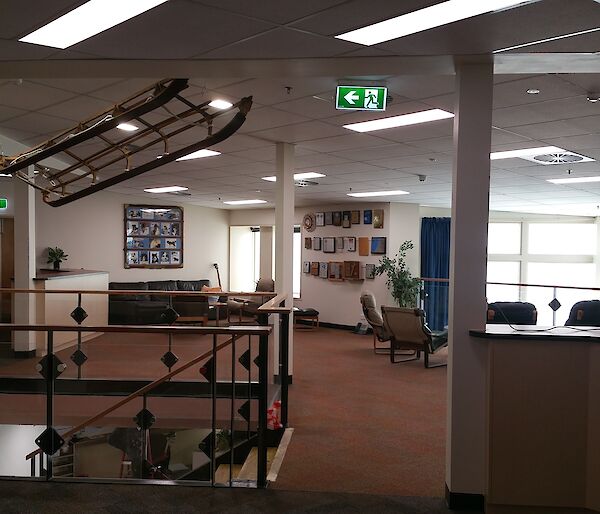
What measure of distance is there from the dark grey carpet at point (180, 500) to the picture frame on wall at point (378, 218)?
30.1 ft

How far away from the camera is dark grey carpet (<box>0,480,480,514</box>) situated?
312cm

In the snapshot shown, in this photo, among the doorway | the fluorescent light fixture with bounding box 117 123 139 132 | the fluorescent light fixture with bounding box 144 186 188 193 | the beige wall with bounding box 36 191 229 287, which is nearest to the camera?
the fluorescent light fixture with bounding box 117 123 139 132

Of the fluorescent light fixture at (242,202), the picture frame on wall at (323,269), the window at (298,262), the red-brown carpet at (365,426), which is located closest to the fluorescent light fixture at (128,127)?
the red-brown carpet at (365,426)

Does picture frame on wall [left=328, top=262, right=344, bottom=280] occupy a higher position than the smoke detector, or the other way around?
the smoke detector

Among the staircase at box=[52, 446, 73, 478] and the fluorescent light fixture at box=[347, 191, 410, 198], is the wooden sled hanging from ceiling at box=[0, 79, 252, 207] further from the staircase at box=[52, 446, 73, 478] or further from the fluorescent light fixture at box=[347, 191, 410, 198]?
the fluorescent light fixture at box=[347, 191, 410, 198]

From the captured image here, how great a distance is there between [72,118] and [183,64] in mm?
2571

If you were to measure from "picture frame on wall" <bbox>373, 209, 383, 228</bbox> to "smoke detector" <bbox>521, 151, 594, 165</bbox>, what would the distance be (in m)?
5.18

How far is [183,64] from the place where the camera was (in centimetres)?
349

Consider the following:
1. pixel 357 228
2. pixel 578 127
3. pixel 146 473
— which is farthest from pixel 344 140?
pixel 357 228

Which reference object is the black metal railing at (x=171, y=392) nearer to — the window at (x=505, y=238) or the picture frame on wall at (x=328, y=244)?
the picture frame on wall at (x=328, y=244)

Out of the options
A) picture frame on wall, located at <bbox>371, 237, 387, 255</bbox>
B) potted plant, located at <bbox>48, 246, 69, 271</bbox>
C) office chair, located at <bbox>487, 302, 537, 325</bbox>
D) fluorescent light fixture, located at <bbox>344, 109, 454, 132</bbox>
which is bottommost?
office chair, located at <bbox>487, 302, 537, 325</bbox>

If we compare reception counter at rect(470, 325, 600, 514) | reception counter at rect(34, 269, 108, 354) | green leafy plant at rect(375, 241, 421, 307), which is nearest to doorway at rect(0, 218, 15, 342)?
reception counter at rect(34, 269, 108, 354)

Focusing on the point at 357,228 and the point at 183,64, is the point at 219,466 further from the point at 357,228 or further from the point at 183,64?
the point at 357,228

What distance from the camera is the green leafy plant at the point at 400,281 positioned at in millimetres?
11883
